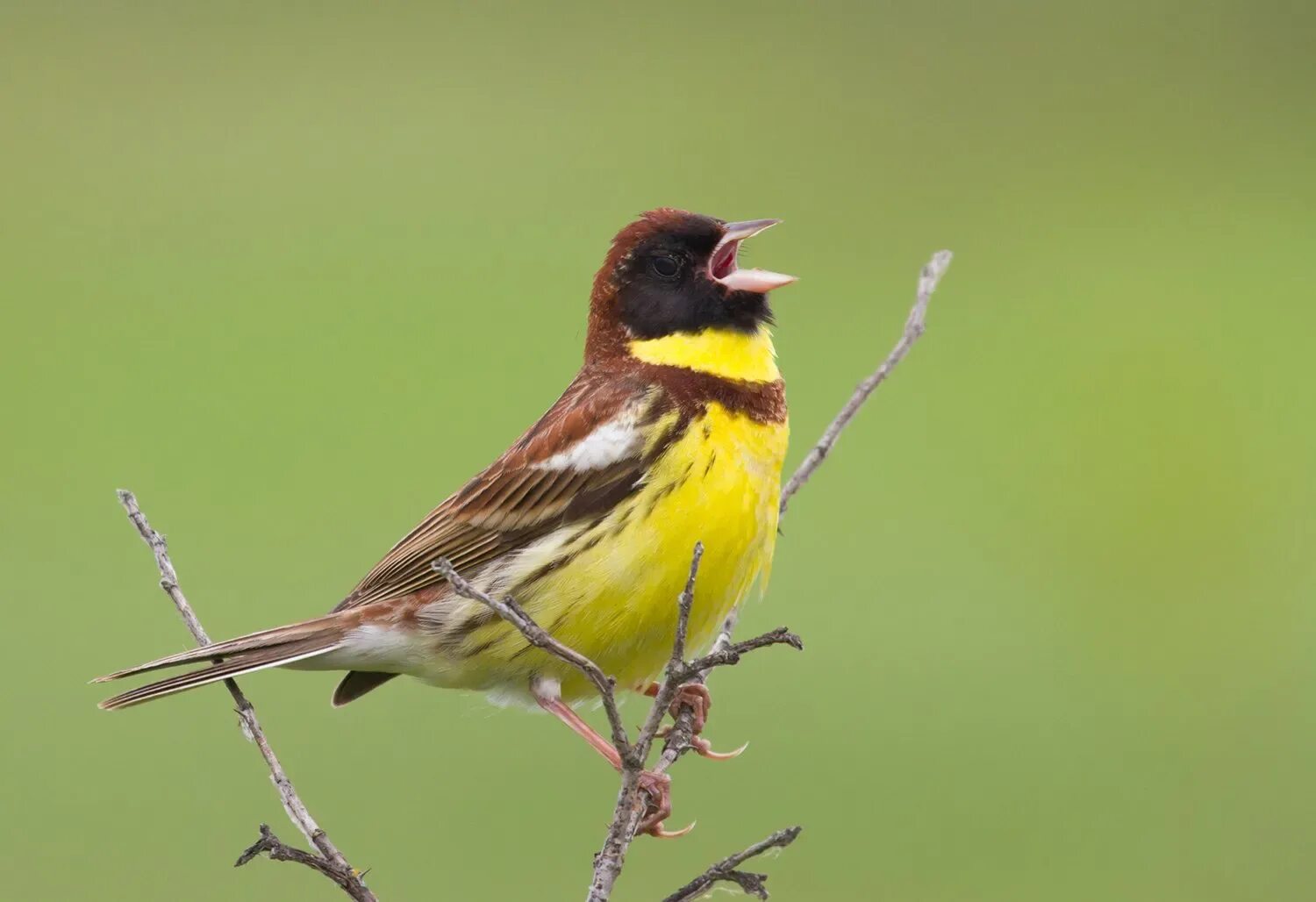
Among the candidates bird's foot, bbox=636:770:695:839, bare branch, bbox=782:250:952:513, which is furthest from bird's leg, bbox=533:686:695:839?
bare branch, bbox=782:250:952:513

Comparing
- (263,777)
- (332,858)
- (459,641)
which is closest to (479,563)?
(459,641)

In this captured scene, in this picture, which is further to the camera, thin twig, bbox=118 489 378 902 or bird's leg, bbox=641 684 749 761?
Answer: bird's leg, bbox=641 684 749 761

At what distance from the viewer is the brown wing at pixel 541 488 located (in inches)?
131

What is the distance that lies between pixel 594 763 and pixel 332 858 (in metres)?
5.90

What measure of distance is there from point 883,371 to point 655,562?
22.8 inches

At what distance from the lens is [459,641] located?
11.0 feet

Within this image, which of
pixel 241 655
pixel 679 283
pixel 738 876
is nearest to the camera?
pixel 738 876

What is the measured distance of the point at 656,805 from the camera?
321cm

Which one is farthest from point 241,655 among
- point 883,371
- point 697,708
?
point 883,371

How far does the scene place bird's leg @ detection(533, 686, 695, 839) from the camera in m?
3.15

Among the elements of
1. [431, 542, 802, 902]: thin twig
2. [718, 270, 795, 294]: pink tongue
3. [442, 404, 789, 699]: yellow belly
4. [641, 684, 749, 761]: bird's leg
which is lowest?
[431, 542, 802, 902]: thin twig

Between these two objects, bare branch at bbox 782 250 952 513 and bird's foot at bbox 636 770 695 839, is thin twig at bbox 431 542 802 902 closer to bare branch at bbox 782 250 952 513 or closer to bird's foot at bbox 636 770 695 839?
bird's foot at bbox 636 770 695 839

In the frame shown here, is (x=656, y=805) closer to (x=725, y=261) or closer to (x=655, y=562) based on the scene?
(x=655, y=562)

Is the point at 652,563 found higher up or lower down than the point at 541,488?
lower down
